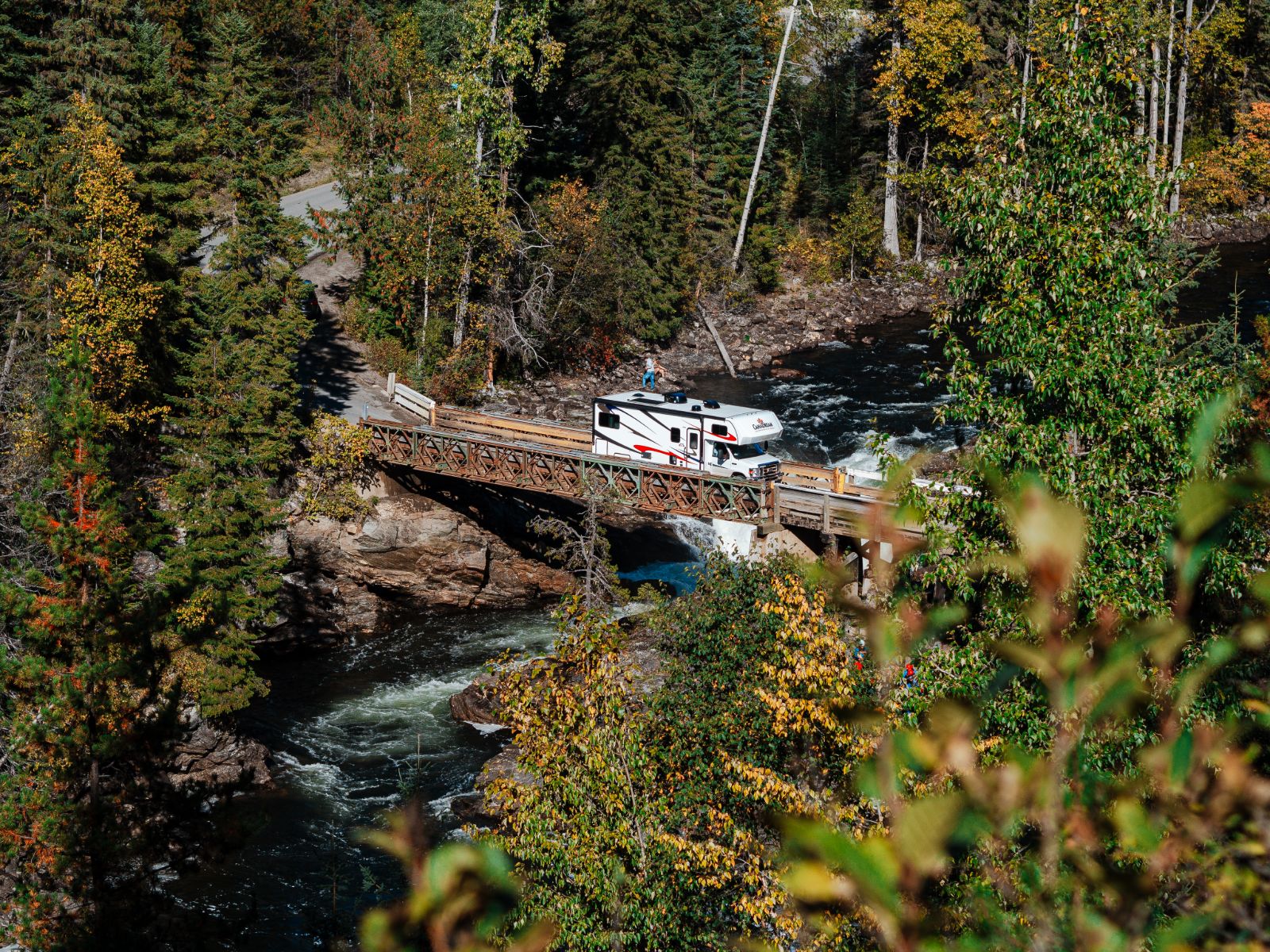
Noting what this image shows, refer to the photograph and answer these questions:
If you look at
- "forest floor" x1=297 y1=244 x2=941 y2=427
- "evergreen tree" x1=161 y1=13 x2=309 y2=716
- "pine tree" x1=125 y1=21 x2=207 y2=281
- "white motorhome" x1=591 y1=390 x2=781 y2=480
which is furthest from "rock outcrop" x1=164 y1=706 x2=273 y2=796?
"forest floor" x1=297 y1=244 x2=941 y2=427

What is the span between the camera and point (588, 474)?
27.2 meters

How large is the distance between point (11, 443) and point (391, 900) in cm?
1268

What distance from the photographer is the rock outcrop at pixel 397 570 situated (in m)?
28.1

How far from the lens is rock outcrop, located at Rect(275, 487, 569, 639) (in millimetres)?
28062

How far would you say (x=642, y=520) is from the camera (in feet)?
106

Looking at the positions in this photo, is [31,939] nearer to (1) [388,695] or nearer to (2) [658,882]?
(2) [658,882]

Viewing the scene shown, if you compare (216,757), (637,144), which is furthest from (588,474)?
(637,144)

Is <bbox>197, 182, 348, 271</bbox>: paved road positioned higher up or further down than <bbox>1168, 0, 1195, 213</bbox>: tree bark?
further down

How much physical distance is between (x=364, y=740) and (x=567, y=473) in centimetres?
883

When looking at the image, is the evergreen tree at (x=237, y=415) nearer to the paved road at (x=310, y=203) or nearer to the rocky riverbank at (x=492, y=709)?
the rocky riverbank at (x=492, y=709)

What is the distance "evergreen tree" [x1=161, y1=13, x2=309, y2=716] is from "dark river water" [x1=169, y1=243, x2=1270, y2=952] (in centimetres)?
216

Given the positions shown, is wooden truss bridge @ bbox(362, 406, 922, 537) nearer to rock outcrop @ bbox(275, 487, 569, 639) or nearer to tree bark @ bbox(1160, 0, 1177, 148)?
rock outcrop @ bbox(275, 487, 569, 639)

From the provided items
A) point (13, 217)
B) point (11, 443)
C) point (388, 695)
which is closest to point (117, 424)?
point (11, 443)

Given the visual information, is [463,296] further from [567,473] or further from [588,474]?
[588,474]
